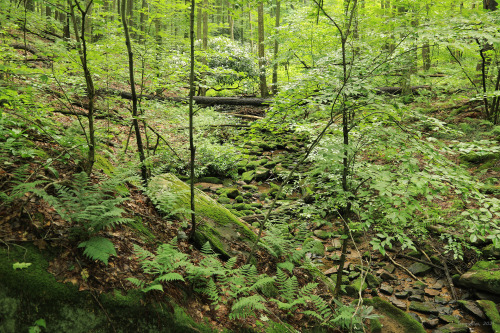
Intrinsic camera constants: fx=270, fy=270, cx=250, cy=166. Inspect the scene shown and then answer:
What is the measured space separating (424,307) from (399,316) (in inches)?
39.5

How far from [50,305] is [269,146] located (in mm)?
9574

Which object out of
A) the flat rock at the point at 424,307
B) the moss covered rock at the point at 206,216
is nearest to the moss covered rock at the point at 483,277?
the flat rock at the point at 424,307

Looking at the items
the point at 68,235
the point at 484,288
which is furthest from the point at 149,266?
the point at 484,288

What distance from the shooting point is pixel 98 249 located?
2248 mm

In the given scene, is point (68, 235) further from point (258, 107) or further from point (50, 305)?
point (258, 107)

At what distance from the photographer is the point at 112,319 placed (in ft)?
7.18

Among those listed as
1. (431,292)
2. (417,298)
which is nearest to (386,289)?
(417,298)

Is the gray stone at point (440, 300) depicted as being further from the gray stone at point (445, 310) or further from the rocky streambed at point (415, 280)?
the gray stone at point (445, 310)

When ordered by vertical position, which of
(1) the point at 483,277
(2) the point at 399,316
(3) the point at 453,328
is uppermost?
(1) the point at 483,277

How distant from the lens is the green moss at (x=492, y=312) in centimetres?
426

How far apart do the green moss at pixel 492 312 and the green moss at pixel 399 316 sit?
1.17 m

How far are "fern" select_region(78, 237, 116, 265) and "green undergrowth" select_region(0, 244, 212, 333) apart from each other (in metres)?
0.29

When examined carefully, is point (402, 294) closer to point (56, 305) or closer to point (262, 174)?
point (262, 174)

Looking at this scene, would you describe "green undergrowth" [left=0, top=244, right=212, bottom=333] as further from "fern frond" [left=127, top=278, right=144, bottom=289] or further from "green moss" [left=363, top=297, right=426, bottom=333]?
"green moss" [left=363, top=297, right=426, bottom=333]
